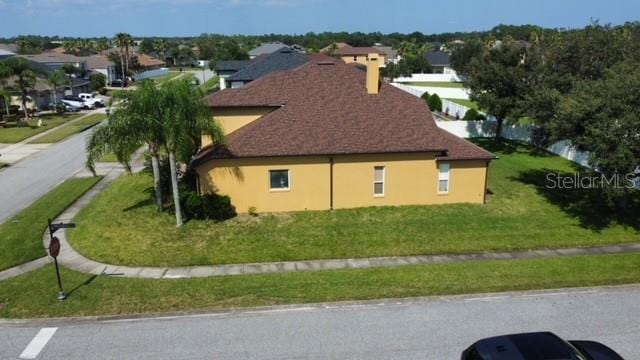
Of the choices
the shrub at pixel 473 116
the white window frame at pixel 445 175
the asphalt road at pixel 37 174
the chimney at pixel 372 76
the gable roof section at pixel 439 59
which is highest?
the gable roof section at pixel 439 59

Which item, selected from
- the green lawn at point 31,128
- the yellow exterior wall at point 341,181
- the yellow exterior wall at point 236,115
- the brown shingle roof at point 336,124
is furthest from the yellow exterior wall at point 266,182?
the green lawn at point 31,128

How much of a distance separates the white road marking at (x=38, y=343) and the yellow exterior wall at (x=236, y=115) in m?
17.0

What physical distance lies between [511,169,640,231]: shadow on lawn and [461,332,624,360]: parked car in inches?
550

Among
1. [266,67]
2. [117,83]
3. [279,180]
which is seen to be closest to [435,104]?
[266,67]

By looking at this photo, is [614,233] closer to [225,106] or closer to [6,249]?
[225,106]

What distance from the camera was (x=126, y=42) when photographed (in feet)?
349

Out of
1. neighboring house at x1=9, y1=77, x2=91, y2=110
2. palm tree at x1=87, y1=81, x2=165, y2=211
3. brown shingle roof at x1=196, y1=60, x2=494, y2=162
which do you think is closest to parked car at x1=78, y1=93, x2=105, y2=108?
neighboring house at x1=9, y1=77, x2=91, y2=110

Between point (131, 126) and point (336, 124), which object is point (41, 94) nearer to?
point (131, 126)

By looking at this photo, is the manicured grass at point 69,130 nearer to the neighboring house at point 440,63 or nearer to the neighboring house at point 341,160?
the neighboring house at point 341,160

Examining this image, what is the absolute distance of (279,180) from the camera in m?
25.6

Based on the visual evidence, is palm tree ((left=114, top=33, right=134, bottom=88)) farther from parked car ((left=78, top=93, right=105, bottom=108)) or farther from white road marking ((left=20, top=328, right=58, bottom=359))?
white road marking ((left=20, top=328, right=58, bottom=359))

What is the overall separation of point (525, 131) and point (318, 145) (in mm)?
25851

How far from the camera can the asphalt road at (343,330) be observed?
1365 centimetres

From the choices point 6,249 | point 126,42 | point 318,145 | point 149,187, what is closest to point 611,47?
point 318,145
